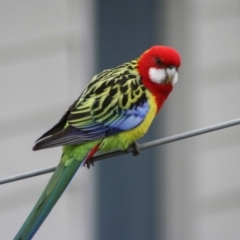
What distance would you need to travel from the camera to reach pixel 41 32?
29.1 ft

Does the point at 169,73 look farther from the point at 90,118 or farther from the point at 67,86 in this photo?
the point at 67,86

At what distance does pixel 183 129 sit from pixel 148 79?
2.31 meters

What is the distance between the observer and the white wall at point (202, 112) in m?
8.86

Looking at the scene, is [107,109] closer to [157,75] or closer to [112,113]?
[112,113]

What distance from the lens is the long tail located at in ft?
19.2

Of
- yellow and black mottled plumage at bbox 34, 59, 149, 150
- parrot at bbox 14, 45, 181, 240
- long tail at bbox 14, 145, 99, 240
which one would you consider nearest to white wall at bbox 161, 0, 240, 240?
parrot at bbox 14, 45, 181, 240

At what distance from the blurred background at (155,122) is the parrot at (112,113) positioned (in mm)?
2144

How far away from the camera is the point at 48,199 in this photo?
5977mm

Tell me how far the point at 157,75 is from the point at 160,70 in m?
Answer: 0.04

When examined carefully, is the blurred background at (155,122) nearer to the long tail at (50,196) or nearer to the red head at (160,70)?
the red head at (160,70)

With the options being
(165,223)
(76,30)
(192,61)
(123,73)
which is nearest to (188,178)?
(165,223)

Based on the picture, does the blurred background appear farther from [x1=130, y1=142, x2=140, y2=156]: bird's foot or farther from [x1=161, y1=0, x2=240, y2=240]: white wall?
[x1=130, y1=142, x2=140, y2=156]: bird's foot

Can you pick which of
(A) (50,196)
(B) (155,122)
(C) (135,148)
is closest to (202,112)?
(B) (155,122)

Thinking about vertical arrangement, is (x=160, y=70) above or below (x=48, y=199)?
above
